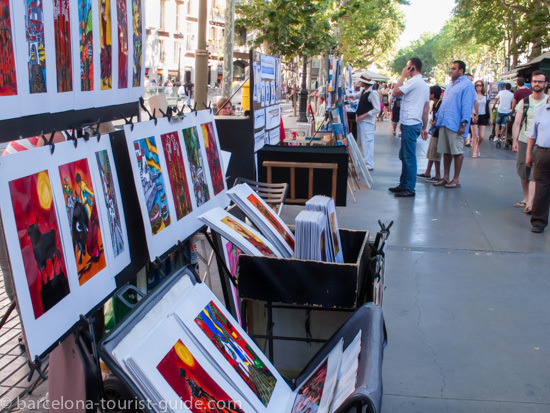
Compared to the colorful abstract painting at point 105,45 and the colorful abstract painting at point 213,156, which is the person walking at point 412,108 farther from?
the colorful abstract painting at point 105,45

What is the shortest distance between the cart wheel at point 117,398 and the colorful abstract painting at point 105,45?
138 cm

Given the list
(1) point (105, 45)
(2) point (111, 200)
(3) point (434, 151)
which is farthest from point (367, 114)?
(2) point (111, 200)

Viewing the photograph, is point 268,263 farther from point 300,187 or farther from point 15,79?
point 300,187

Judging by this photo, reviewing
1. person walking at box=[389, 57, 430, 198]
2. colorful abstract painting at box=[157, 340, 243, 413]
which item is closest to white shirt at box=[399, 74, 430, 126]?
person walking at box=[389, 57, 430, 198]

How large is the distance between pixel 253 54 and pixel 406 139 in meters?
3.69

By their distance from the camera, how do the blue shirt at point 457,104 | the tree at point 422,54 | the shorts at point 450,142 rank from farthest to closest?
the tree at point 422,54 → the shorts at point 450,142 → the blue shirt at point 457,104

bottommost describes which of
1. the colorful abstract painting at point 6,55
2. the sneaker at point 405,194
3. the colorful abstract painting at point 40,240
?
the sneaker at point 405,194

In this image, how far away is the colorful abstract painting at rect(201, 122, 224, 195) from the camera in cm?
377

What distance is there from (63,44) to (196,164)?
1.17 m

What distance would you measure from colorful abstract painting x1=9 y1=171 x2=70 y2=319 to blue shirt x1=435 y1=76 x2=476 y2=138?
845 cm

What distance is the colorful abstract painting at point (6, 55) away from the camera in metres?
2.06

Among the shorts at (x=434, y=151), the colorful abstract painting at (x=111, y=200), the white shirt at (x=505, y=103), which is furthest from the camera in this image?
the white shirt at (x=505, y=103)

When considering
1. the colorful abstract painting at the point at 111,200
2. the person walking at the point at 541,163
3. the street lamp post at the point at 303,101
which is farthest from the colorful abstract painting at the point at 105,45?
the street lamp post at the point at 303,101

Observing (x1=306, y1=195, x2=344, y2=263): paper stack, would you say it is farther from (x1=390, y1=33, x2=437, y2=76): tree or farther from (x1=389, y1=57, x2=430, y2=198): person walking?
(x1=390, y1=33, x2=437, y2=76): tree
